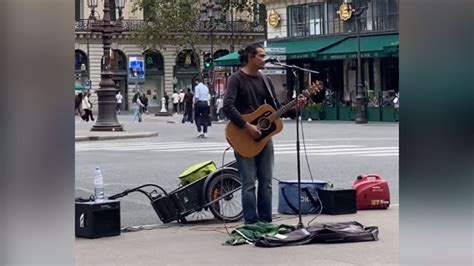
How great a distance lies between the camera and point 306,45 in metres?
45.4

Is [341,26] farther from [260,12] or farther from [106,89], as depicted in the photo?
[106,89]

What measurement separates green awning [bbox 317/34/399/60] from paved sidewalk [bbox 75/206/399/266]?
1237 inches

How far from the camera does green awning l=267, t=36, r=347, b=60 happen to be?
143 ft

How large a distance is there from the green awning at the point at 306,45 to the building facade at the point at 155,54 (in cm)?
1949

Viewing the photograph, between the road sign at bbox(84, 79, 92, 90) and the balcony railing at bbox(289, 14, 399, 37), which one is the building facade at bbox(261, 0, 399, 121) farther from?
the road sign at bbox(84, 79, 92, 90)

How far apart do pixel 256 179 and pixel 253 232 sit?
669 mm

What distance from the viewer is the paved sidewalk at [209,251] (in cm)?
637

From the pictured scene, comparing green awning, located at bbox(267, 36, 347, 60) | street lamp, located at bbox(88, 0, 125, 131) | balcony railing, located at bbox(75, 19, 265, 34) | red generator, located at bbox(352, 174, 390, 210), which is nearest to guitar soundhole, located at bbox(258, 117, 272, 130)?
red generator, located at bbox(352, 174, 390, 210)

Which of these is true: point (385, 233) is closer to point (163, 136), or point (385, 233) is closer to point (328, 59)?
point (163, 136)

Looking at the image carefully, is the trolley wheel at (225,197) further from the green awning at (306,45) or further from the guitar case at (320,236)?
the green awning at (306,45)
